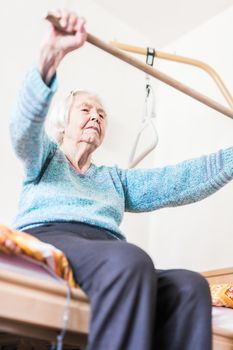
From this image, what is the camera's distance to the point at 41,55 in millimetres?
968

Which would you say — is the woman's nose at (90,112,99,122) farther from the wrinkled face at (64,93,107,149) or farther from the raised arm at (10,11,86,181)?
the raised arm at (10,11,86,181)

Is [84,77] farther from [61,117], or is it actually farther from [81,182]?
[81,182]

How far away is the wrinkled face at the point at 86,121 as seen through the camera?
53.1 inches

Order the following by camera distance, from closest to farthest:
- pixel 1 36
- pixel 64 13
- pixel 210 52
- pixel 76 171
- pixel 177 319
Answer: pixel 177 319 → pixel 64 13 → pixel 76 171 → pixel 1 36 → pixel 210 52

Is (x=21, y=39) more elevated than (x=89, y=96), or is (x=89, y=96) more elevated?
(x=21, y=39)

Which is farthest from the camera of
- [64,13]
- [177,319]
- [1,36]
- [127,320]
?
[1,36]

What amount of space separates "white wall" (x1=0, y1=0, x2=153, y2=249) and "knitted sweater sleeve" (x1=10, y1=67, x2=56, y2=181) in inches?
31.6

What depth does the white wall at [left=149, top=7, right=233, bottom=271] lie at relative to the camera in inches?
76.3

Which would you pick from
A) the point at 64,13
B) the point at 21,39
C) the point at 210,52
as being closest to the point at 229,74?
the point at 210,52

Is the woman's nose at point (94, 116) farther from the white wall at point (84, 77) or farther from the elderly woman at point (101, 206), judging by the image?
the white wall at point (84, 77)

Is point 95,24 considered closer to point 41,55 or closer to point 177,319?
point 41,55

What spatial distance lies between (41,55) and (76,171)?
1.21ft

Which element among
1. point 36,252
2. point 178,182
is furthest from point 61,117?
point 36,252

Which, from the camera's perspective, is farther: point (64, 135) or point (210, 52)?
point (210, 52)
